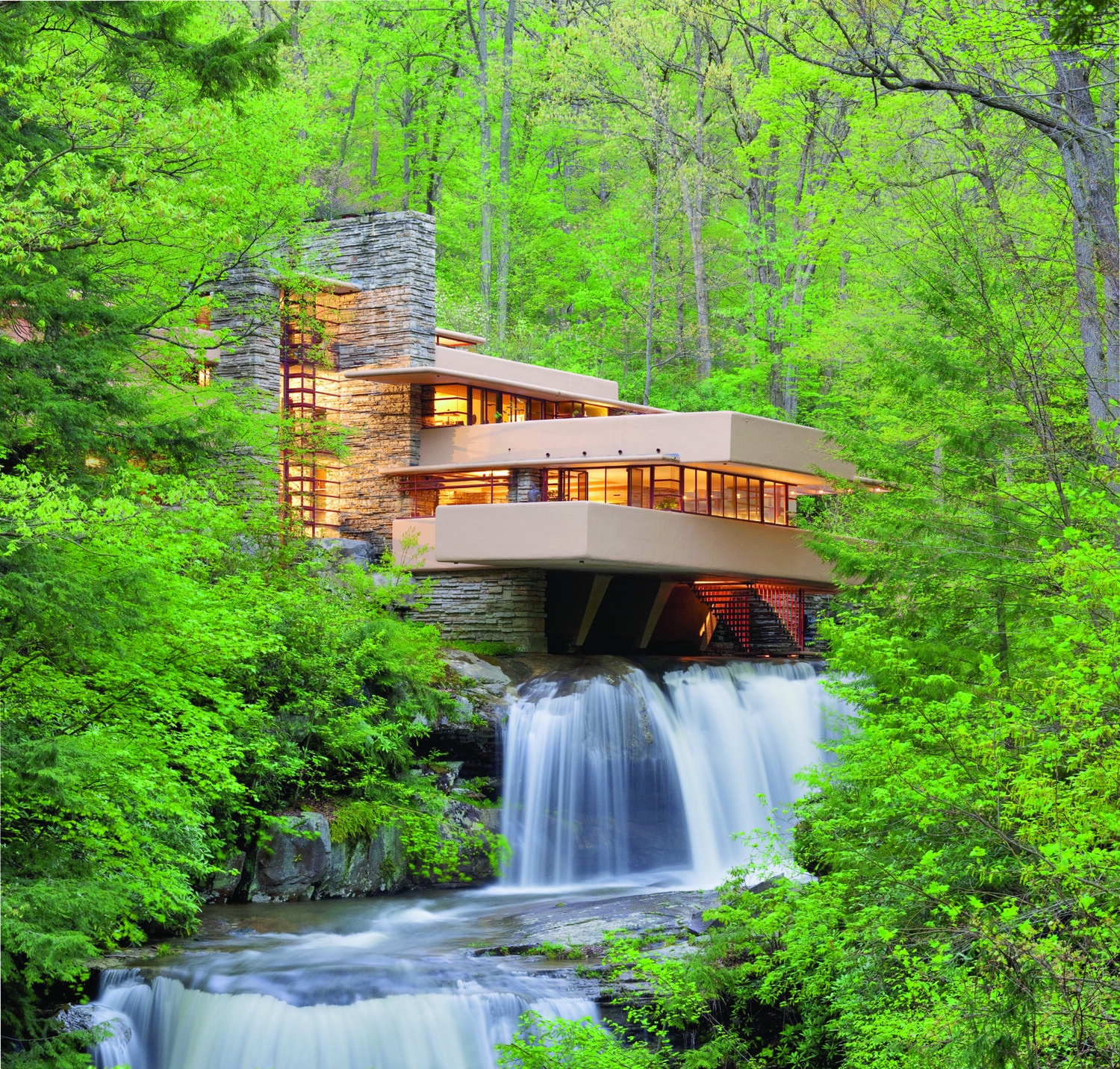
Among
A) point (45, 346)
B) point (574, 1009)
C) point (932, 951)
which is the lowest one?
point (574, 1009)

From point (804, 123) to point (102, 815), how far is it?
16341 mm

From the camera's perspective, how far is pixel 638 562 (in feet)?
79.1

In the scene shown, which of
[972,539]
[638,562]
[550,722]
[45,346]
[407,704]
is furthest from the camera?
[638,562]

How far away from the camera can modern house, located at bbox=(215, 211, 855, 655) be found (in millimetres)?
24312

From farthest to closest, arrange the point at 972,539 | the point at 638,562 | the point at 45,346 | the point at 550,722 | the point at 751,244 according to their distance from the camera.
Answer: the point at 751,244, the point at 638,562, the point at 550,722, the point at 972,539, the point at 45,346

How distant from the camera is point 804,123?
70.3 ft

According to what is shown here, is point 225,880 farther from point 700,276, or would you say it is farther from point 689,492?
point 700,276

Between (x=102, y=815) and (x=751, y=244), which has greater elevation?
(x=751, y=244)

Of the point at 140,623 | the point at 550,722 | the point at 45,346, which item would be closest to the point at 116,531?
the point at 140,623

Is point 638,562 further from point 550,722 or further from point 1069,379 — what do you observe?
point 1069,379

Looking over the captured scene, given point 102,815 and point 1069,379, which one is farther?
point 1069,379

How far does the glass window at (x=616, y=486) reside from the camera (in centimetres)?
2573

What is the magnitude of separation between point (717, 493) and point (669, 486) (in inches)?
43.6

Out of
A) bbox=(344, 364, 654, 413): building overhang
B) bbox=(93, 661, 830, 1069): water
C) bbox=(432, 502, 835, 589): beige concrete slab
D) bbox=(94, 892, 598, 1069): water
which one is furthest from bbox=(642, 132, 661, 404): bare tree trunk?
bbox=(94, 892, 598, 1069): water
